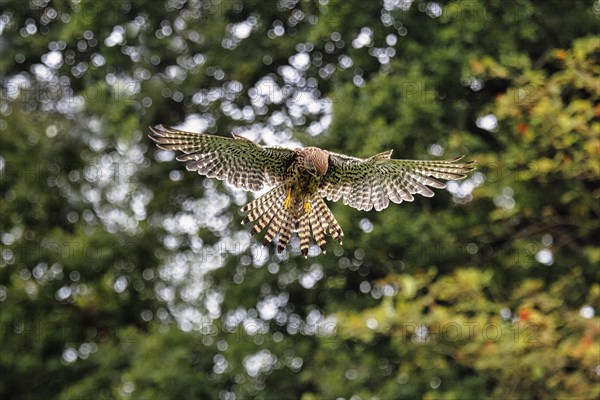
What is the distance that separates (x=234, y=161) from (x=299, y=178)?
503 millimetres

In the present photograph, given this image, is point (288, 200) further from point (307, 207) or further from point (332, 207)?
point (332, 207)

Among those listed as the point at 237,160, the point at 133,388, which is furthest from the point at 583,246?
the point at 237,160

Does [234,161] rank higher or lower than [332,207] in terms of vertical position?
higher

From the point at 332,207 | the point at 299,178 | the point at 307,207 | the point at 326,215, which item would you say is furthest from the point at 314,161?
the point at 332,207

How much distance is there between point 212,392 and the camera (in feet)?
43.8

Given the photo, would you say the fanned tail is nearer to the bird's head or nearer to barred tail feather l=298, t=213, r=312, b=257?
barred tail feather l=298, t=213, r=312, b=257

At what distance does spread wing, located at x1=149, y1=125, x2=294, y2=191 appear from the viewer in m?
6.96

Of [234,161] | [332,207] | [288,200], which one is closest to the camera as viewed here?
[288,200]

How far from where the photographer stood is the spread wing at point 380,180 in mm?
7098

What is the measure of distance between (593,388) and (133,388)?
503 cm

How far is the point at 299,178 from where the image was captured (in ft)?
22.5

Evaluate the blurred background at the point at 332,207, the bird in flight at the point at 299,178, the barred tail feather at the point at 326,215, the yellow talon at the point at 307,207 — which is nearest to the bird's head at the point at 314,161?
the bird in flight at the point at 299,178

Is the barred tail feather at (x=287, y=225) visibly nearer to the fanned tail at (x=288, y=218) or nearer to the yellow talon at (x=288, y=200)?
the fanned tail at (x=288, y=218)

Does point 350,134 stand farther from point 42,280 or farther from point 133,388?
point 42,280
